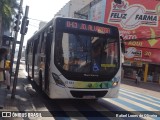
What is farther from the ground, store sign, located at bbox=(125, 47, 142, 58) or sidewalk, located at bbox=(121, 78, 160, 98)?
store sign, located at bbox=(125, 47, 142, 58)

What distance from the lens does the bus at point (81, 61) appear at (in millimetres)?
9992

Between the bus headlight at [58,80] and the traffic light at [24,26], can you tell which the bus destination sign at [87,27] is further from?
the traffic light at [24,26]

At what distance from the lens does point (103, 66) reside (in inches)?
410

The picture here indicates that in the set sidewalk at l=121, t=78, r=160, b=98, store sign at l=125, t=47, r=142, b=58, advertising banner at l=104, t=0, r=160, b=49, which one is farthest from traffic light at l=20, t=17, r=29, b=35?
store sign at l=125, t=47, r=142, b=58

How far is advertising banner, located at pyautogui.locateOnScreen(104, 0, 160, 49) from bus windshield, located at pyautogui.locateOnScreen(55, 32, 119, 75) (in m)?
30.3

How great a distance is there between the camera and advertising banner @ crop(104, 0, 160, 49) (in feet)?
132

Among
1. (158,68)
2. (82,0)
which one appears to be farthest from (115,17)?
(82,0)

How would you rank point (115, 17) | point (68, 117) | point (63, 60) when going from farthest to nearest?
point (115, 17) < point (63, 60) < point (68, 117)

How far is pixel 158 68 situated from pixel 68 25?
33.0 meters

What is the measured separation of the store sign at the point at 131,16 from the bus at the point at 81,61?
3083 centimetres

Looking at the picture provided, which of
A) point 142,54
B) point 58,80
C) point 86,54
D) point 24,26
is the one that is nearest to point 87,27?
point 86,54

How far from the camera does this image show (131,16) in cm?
4097

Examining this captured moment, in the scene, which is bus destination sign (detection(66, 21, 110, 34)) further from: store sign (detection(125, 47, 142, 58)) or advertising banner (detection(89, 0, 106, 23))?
advertising banner (detection(89, 0, 106, 23))

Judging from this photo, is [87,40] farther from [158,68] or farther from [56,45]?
[158,68]
